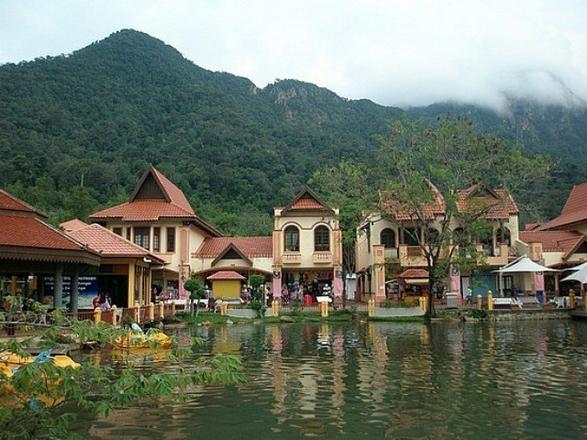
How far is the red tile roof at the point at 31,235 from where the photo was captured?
19156 mm

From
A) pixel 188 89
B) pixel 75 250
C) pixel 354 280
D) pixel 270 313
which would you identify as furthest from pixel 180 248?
pixel 188 89

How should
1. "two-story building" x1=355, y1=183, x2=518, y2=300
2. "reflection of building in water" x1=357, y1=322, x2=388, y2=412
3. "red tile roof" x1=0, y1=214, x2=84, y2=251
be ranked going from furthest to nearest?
"two-story building" x1=355, y1=183, x2=518, y2=300 → "red tile roof" x1=0, y1=214, x2=84, y2=251 → "reflection of building in water" x1=357, y1=322, x2=388, y2=412

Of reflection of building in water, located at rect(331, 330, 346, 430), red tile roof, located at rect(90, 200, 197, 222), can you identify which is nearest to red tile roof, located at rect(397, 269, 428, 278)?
red tile roof, located at rect(90, 200, 197, 222)

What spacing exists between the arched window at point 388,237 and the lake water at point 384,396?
19.6 meters

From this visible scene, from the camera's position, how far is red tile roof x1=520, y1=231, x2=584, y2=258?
39.3m

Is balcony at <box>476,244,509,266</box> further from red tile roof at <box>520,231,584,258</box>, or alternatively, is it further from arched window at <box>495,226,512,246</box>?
red tile roof at <box>520,231,584,258</box>

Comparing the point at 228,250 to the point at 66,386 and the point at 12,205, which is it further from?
the point at 66,386

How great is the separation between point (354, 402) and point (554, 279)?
32.9 metres

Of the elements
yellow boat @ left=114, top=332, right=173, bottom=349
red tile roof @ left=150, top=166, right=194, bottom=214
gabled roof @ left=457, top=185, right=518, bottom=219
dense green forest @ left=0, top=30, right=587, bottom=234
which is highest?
dense green forest @ left=0, top=30, right=587, bottom=234

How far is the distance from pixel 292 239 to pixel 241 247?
360cm

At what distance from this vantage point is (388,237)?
40.2 meters

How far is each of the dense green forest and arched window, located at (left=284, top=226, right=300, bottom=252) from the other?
1646 centimetres

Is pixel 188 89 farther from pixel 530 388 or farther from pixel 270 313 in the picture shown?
pixel 530 388

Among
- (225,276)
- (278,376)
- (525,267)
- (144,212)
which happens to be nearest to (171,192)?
(144,212)
